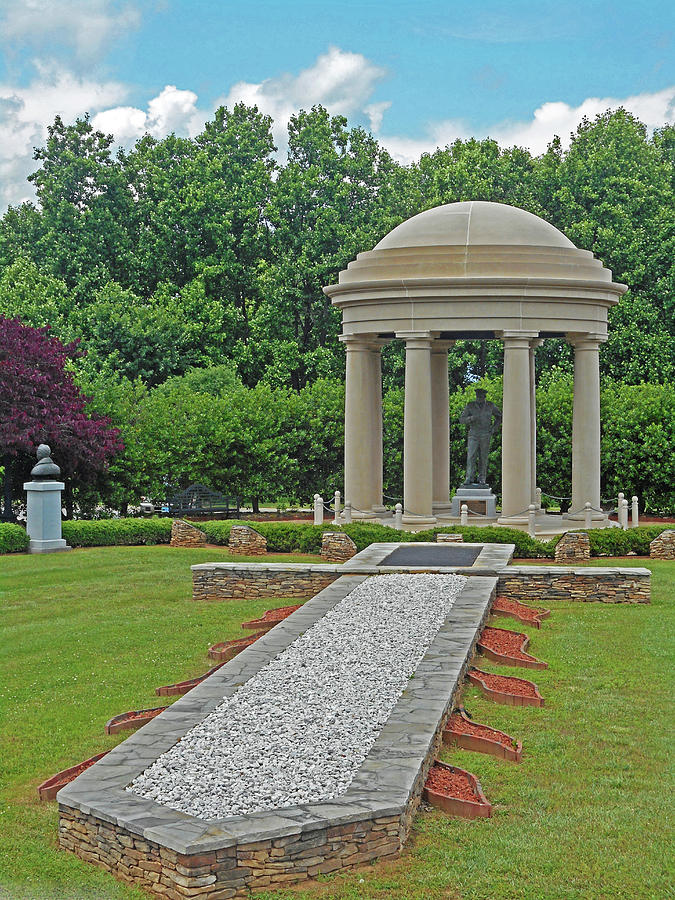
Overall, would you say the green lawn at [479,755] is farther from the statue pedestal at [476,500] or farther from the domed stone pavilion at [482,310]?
the statue pedestal at [476,500]

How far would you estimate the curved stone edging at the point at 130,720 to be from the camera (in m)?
12.9

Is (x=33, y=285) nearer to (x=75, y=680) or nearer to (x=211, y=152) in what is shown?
(x=211, y=152)

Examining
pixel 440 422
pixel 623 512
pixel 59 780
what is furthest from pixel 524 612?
pixel 440 422

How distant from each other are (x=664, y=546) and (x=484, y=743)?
15.5 meters

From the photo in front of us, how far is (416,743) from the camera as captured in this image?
10953 mm

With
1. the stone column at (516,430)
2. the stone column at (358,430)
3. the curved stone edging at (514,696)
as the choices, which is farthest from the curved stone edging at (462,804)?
the stone column at (358,430)

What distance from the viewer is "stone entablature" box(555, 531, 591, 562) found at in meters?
25.5

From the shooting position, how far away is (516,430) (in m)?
28.8

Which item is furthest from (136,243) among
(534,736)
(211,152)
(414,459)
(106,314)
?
(534,736)

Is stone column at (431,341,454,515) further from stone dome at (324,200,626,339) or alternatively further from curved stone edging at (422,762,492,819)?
curved stone edging at (422,762,492,819)

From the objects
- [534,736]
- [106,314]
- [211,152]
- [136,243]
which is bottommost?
[534,736]

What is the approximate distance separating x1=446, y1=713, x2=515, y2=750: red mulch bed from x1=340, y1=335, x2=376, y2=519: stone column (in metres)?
17.7

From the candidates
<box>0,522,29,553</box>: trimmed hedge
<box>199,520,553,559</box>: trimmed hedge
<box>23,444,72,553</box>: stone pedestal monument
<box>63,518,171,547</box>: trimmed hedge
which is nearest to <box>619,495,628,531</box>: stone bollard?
<box>199,520,553,559</box>: trimmed hedge

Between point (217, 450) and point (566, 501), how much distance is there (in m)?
11.5
